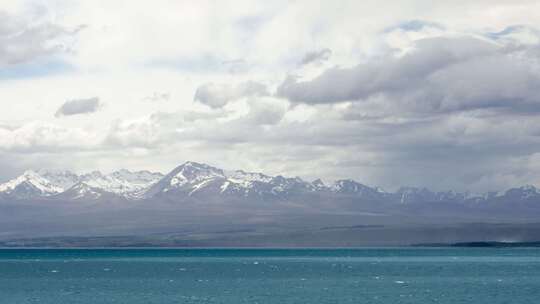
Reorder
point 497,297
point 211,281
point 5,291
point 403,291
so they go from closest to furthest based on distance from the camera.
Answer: point 497,297 < point 403,291 < point 5,291 < point 211,281

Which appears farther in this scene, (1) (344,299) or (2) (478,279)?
(2) (478,279)

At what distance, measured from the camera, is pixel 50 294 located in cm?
9838

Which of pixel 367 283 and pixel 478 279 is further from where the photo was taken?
pixel 478 279

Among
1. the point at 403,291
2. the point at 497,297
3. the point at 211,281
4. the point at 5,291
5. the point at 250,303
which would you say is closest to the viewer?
the point at 250,303

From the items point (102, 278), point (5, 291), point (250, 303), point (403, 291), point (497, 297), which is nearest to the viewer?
point (250, 303)

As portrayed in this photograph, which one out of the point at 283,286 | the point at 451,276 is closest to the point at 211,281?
the point at 283,286

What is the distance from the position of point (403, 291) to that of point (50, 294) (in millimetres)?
36282

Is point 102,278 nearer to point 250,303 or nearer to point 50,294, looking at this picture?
point 50,294

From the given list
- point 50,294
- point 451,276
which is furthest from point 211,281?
point 451,276

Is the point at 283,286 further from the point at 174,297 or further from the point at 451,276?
the point at 451,276

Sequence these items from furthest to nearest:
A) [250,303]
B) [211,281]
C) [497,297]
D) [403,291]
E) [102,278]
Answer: [102,278] < [211,281] < [403,291] < [497,297] < [250,303]

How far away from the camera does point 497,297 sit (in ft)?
299

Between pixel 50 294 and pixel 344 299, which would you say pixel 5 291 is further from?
pixel 344 299

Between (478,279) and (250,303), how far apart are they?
44040 millimetres
